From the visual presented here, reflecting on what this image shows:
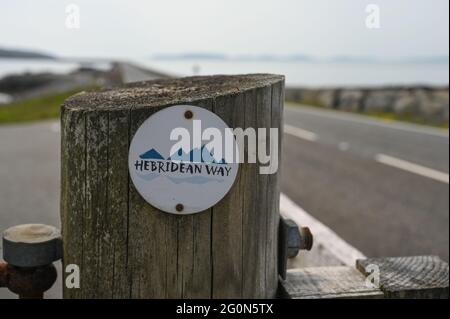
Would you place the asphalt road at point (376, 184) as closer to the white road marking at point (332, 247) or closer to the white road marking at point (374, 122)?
the white road marking at point (374, 122)

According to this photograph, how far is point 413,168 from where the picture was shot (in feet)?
26.6

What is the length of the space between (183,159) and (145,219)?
0.79ft

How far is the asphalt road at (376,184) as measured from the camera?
5.03 m

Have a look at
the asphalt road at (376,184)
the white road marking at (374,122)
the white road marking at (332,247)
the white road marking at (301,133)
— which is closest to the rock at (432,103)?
the white road marking at (374,122)

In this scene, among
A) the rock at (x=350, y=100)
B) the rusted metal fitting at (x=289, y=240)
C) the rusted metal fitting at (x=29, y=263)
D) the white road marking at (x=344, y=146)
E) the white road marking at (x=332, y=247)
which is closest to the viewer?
the rusted metal fitting at (x=29, y=263)

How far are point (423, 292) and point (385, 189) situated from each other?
16.4 feet

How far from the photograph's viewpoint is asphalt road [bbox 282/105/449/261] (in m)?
5.03

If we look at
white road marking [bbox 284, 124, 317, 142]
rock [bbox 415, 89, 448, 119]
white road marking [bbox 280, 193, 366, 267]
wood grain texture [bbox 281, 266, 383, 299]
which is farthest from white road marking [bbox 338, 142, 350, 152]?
wood grain texture [bbox 281, 266, 383, 299]

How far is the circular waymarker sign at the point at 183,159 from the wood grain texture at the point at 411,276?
2.92 feet

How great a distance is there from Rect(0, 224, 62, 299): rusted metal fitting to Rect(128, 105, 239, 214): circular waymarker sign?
0.48m

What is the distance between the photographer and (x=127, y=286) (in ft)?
5.81

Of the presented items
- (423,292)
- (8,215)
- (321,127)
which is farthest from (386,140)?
(423,292)
